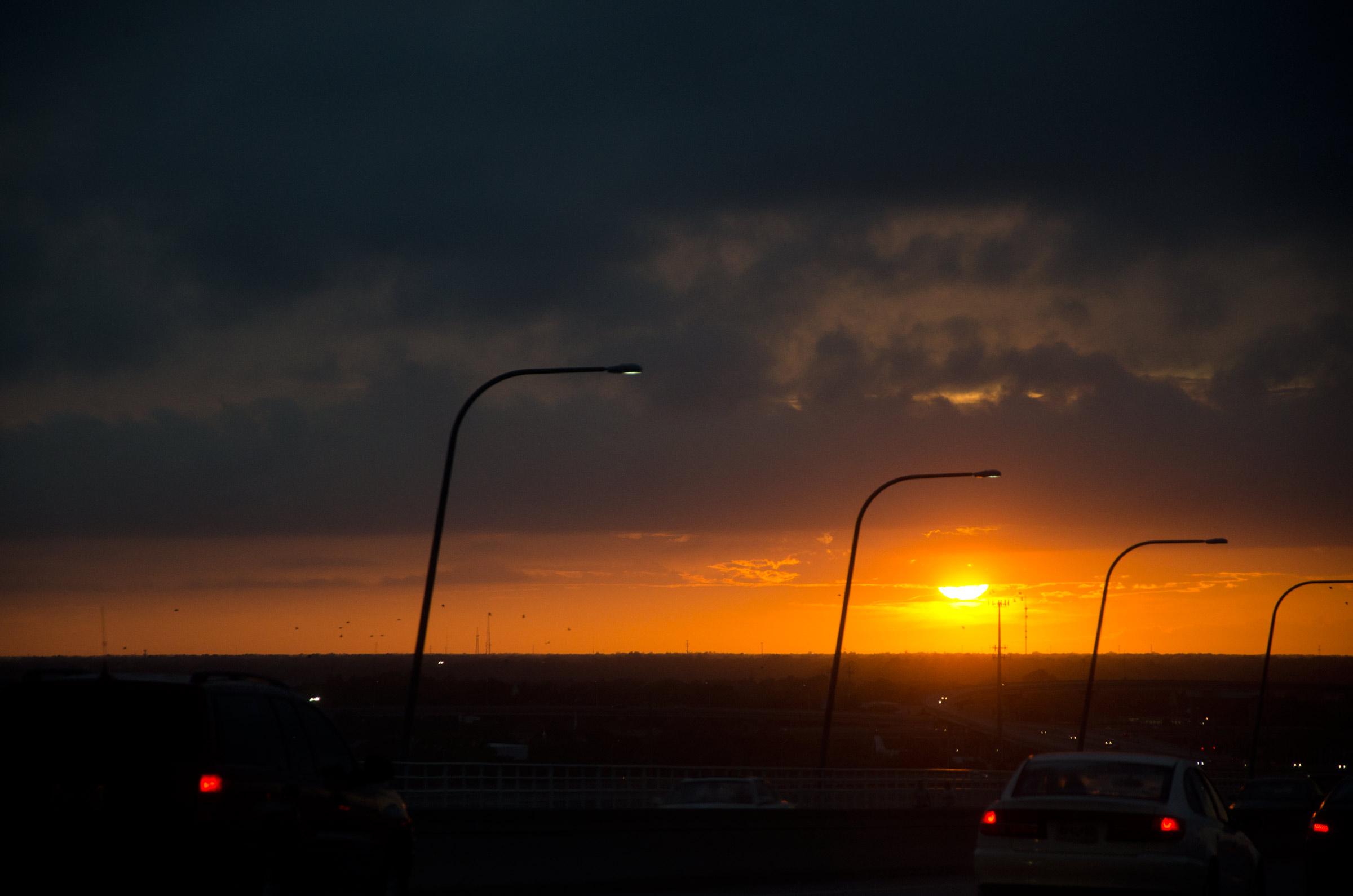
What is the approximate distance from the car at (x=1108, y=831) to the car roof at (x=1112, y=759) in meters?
0.02

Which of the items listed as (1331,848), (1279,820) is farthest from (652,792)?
(1331,848)

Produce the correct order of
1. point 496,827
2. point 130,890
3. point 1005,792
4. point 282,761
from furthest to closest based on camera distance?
1. point 496,827
2. point 1005,792
3. point 282,761
4. point 130,890

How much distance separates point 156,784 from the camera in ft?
29.2

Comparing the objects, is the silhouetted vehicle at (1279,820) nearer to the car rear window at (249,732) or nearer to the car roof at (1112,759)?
the car roof at (1112,759)

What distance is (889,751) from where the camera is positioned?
115m

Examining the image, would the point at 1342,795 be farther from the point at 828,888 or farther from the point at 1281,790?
the point at 1281,790

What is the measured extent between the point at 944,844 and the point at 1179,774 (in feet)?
40.3

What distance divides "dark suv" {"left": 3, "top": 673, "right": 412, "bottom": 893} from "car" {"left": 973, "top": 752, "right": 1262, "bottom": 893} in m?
6.30

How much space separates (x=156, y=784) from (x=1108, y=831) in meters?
8.07

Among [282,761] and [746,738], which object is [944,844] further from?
[746,738]

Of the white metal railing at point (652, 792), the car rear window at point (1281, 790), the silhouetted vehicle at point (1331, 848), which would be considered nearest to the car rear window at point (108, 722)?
the silhouetted vehicle at point (1331, 848)

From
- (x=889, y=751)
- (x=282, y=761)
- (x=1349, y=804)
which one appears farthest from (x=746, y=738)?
(x=282, y=761)

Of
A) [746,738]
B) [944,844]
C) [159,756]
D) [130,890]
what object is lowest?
[746,738]

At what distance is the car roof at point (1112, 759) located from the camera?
13797 mm
